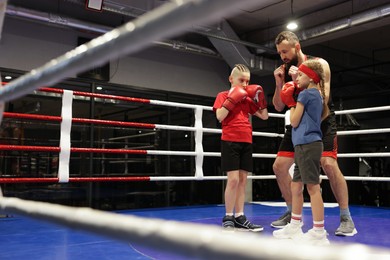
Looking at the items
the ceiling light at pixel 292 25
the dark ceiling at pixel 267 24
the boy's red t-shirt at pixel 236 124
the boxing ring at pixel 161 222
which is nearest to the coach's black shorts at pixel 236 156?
the boy's red t-shirt at pixel 236 124

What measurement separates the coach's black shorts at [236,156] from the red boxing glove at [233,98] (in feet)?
0.75

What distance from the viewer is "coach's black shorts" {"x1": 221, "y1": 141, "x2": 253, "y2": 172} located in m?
2.31

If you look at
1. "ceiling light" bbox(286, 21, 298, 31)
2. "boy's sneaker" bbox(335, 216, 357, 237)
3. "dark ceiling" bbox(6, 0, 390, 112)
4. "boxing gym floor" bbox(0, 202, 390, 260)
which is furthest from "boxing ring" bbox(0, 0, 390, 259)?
"ceiling light" bbox(286, 21, 298, 31)

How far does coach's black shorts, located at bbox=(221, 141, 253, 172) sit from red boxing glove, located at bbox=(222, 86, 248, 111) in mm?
228

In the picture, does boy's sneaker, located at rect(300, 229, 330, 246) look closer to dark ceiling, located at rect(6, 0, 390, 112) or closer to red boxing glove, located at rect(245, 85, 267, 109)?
red boxing glove, located at rect(245, 85, 267, 109)

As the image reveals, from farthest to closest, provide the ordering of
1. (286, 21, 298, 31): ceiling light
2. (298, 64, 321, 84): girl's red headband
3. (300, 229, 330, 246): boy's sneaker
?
1. (286, 21, 298, 31): ceiling light
2. (298, 64, 321, 84): girl's red headband
3. (300, 229, 330, 246): boy's sneaker

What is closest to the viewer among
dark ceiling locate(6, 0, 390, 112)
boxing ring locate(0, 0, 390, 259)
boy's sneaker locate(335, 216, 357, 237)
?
boxing ring locate(0, 0, 390, 259)

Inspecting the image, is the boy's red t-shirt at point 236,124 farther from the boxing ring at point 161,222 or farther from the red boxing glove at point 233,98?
the boxing ring at point 161,222

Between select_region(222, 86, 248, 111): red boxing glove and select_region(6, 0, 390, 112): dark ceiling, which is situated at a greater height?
select_region(6, 0, 390, 112): dark ceiling

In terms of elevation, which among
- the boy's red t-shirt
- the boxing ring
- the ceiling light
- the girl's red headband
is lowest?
the boxing ring

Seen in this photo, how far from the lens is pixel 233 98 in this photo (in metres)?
2.26

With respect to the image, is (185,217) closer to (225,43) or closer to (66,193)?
(66,193)

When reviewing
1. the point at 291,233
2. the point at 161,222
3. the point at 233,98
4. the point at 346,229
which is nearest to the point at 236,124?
the point at 233,98

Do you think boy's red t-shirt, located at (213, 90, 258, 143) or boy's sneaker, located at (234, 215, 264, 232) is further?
boy's red t-shirt, located at (213, 90, 258, 143)
